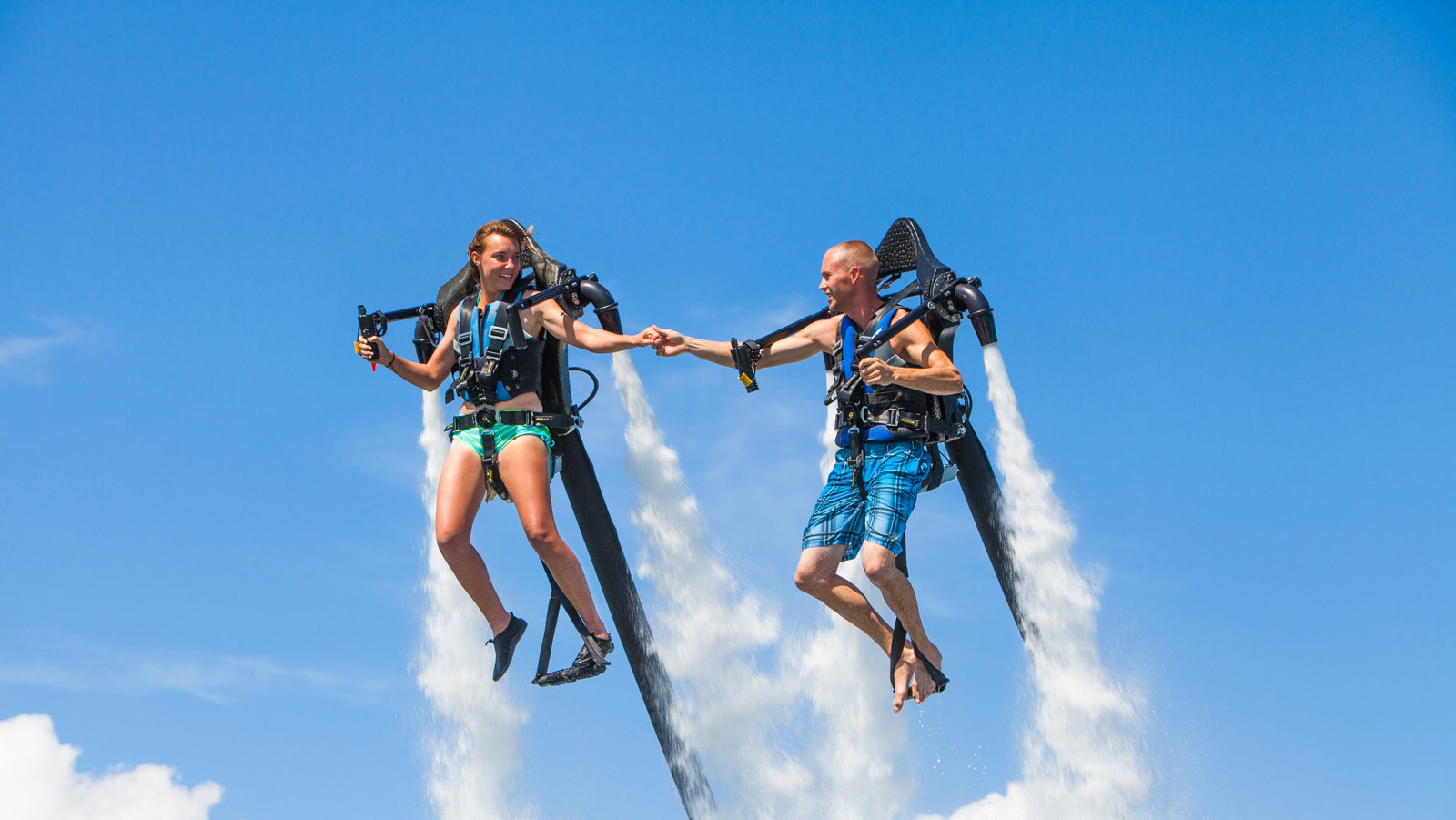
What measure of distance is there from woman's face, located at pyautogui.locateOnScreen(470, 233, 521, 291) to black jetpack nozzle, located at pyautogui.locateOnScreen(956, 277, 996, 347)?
2.78 m

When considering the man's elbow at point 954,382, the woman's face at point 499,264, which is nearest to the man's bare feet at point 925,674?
the man's elbow at point 954,382

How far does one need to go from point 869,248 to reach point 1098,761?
3465mm

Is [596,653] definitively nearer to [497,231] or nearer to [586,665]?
[586,665]

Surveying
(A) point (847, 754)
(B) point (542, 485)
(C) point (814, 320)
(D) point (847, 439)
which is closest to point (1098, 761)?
(A) point (847, 754)

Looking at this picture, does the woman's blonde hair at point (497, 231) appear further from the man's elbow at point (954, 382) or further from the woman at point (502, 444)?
the man's elbow at point (954, 382)

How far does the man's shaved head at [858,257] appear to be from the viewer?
28.8ft

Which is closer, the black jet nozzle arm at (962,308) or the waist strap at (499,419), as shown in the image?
the black jet nozzle arm at (962,308)

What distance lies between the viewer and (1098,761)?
8.94 m

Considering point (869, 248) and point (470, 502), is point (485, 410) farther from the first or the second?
point (869, 248)

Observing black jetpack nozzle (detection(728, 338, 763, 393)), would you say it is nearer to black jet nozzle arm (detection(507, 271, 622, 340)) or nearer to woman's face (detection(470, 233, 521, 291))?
black jet nozzle arm (detection(507, 271, 622, 340))

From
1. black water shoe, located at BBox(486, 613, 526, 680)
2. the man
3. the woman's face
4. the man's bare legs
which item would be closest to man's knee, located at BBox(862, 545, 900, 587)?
the man

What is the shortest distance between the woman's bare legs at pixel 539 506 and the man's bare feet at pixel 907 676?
76.9 inches

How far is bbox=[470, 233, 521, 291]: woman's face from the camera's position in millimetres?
9117

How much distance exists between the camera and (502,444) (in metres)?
8.83
